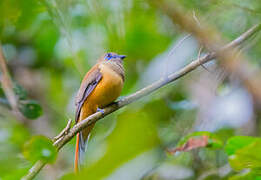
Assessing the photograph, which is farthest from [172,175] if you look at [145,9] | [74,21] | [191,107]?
[74,21]

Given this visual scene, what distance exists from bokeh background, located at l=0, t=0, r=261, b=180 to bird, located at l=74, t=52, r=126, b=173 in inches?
4.5

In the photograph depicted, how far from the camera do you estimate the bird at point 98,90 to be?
303cm

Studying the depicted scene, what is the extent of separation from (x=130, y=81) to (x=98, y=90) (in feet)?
1.14

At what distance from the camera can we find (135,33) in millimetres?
3105

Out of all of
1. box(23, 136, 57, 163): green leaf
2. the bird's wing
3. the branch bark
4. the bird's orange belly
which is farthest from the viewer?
the bird's wing

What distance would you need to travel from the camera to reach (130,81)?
334 centimetres

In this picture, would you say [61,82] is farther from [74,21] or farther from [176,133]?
[176,133]

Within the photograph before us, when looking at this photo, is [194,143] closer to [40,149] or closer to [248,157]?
[248,157]

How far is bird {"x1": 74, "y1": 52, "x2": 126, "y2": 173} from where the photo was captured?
119 inches

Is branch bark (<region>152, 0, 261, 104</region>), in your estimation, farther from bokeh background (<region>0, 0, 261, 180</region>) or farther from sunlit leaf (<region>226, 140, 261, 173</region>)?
sunlit leaf (<region>226, 140, 261, 173</region>)

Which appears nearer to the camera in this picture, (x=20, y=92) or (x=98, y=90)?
(x=20, y=92)

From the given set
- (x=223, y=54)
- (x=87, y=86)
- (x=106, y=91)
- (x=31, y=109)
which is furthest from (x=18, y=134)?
(x=223, y=54)

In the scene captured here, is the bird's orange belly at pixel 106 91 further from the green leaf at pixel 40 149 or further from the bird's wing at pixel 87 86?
the green leaf at pixel 40 149

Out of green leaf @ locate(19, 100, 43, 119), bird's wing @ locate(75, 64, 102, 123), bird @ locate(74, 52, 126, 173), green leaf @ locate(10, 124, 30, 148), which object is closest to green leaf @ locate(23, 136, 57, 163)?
green leaf @ locate(10, 124, 30, 148)
